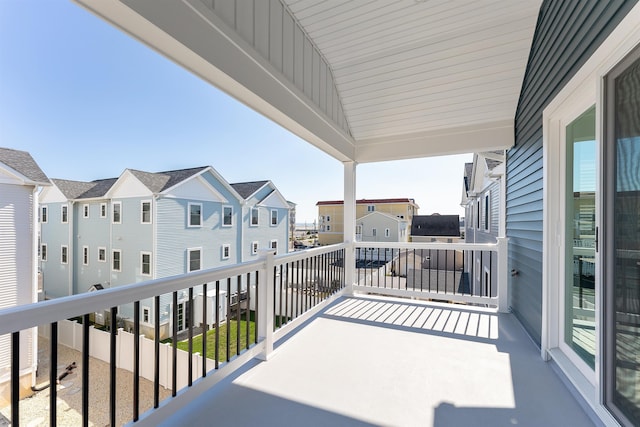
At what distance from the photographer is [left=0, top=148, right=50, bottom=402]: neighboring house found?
59.8 inches

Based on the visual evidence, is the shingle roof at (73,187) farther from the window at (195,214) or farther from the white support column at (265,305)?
the white support column at (265,305)

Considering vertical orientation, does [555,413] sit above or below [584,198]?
below

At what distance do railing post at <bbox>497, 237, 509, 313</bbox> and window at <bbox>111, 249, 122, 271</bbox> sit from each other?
14.0 feet

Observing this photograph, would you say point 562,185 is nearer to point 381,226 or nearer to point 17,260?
point 17,260

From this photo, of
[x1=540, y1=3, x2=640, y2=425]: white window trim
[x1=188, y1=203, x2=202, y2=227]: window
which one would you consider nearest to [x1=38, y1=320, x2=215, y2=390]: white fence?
[x1=188, y1=203, x2=202, y2=227]: window

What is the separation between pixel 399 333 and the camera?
110 inches

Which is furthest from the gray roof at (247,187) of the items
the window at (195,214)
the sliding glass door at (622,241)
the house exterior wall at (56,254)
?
the sliding glass door at (622,241)

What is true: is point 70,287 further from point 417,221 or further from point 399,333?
point 417,221

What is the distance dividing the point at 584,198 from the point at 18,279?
362 centimetres

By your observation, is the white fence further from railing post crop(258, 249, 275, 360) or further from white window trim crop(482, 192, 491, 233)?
white window trim crop(482, 192, 491, 233)

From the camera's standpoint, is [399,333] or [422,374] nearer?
[422,374]

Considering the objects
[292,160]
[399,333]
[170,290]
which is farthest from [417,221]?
[170,290]

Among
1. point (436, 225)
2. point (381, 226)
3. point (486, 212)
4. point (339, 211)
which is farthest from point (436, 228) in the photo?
point (339, 211)

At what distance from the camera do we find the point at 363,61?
122 inches
